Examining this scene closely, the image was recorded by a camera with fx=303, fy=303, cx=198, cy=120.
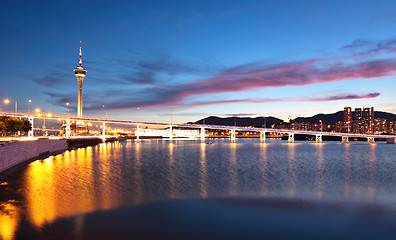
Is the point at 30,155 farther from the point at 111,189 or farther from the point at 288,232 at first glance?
the point at 288,232

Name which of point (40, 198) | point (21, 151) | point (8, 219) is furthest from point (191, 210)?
point (21, 151)

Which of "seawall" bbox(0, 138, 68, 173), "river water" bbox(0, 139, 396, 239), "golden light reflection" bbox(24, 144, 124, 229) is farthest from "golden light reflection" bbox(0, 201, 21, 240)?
"seawall" bbox(0, 138, 68, 173)

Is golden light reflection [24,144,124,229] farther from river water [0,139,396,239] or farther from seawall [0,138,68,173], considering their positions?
seawall [0,138,68,173]

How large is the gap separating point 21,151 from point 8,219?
106ft

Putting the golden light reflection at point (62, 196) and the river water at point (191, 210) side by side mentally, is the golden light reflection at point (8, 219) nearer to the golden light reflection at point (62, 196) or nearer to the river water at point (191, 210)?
the river water at point (191, 210)

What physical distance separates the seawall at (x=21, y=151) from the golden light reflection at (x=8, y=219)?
56.8ft

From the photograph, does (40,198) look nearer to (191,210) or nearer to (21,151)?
(191,210)

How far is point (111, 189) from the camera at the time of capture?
25656 millimetres

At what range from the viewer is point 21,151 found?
144 feet

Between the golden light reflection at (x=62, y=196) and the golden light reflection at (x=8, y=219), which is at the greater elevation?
the golden light reflection at (x=8, y=219)

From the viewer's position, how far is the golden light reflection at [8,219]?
13325 millimetres

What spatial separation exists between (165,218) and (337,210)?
35.9 feet

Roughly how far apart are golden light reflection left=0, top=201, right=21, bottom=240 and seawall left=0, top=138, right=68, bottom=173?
17.3m

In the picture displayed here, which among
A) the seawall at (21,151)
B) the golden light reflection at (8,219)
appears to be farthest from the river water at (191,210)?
the seawall at (21,151)
